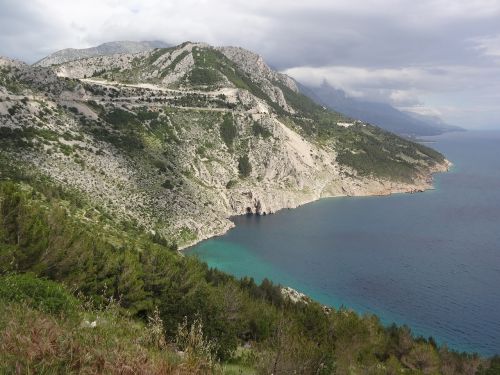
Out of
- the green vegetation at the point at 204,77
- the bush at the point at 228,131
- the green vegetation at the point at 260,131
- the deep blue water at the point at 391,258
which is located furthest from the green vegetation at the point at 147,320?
the green vegetation at the point at 204,77

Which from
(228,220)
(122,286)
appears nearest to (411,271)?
(228,220)

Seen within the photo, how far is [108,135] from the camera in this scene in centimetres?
9688

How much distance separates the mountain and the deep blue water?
965cm

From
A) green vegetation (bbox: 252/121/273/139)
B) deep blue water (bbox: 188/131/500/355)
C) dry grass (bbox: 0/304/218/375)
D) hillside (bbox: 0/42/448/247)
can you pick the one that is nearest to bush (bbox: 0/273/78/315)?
dry grass (bbox: 0/304/218/375)

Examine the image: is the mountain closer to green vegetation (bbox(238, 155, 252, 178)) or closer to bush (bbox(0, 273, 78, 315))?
bush (bbox(0, 273, 78, 315))

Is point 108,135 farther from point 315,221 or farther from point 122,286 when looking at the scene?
point 122,286

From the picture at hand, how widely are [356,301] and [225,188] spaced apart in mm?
56956

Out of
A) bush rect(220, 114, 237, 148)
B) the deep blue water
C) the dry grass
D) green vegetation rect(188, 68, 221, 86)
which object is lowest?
the deep blue water

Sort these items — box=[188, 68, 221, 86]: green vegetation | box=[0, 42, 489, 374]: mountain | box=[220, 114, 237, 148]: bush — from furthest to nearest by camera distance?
box=[188, 68, 221, 86]: green vegetation
box=[220, 114, 237, 148]: bush
box=[0, 42, 489, 374]: mountain

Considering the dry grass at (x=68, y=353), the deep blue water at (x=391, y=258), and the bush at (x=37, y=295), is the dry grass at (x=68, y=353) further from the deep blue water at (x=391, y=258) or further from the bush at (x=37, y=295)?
the deep blue water at (x=391, y=258)

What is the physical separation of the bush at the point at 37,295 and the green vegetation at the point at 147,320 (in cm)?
3

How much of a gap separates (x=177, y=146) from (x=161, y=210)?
29943mm

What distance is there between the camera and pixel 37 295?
11633mm

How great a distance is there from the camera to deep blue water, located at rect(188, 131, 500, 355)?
196 feet
